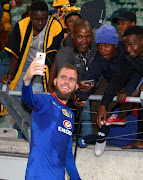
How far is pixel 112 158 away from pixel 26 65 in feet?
5.39

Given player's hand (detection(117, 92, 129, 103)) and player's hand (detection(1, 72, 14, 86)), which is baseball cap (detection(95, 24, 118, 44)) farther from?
player's hand (detection(1, 72, 14, 86))

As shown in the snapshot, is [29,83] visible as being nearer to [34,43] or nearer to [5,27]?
[34,43]

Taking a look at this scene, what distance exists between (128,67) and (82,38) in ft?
2.25

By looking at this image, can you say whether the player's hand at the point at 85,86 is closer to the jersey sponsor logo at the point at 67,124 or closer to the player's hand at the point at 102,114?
the player's hand at the point at 102,114

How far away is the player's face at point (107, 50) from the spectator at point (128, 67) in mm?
160

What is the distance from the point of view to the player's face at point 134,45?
12.4 feet

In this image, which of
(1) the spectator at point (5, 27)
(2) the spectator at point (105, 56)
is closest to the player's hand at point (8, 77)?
(2) the spectator at point (105, 56)

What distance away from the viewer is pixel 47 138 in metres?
3.13

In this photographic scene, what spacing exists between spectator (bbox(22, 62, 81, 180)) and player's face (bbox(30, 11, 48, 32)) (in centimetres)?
130

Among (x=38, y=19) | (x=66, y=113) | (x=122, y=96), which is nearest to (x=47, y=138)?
(x=66, y=113)

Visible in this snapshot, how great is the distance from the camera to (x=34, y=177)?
3004 millimetres

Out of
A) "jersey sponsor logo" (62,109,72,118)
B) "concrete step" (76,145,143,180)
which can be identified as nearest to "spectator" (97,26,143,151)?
"jersey sponsor logo" (62,109,72,118)

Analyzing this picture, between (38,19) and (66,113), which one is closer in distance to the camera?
(66,113)

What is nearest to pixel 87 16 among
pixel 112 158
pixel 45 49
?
pixel 45 49
